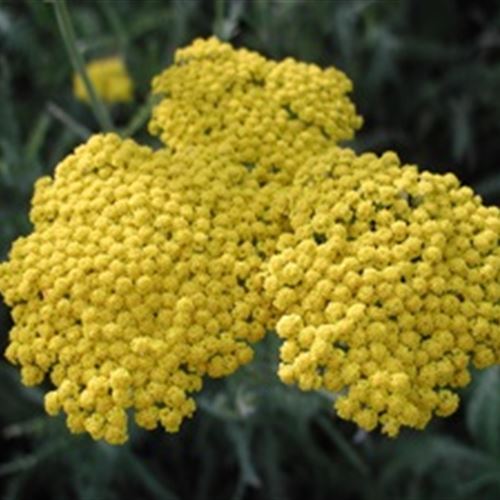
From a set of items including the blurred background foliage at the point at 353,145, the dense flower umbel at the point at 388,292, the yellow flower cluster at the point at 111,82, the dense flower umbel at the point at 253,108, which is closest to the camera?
the dense flower umbel at the point at 388,292

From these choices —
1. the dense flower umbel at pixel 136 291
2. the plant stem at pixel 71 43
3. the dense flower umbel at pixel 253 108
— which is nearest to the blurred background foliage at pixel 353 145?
the plant stem at pixel 71 43

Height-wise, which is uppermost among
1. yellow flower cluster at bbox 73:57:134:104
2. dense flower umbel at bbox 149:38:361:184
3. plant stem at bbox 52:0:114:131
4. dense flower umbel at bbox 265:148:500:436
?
yellow flower cluster at bbox 73:57:134:104

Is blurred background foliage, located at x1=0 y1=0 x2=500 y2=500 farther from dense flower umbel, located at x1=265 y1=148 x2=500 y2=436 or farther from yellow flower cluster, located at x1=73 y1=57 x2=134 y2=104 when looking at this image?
dense flower umbel, located at x1=265 y1=148 x2=500 y2=436

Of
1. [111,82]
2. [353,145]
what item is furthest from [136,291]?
[111,82]

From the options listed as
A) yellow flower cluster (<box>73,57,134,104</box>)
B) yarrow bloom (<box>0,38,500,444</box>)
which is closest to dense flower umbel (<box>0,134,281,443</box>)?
yarrow bloom (<box>0,38,500,444</box>)

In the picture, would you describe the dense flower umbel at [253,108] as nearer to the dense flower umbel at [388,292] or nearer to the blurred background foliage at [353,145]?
the dense flower umbel at [388,292]

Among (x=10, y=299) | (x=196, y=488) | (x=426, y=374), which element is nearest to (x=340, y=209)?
(x=426, y=374)

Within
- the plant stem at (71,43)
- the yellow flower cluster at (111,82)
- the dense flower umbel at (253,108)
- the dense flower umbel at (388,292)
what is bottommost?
the dense flower umbel at (388,292)
